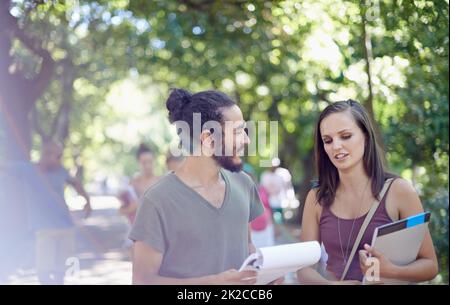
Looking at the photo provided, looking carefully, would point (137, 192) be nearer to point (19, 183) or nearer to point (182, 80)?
point (19, 183)

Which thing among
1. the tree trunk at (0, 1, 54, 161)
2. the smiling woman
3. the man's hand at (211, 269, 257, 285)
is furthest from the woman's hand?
the tree trunk at (0, 1, 54, 161)

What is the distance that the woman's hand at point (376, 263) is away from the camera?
2711mm

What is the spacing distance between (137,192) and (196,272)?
19.1ft

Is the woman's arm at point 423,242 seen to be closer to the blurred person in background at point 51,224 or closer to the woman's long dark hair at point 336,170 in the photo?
the woman's long dark hair at point 336,170

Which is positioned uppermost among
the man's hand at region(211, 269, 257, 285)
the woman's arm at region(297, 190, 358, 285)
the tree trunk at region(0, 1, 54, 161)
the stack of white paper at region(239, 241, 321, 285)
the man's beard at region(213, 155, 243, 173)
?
the tree trunk at region(0, 1, 54, 161)

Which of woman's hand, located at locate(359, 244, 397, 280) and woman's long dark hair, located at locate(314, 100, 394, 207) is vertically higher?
woman's long dark hair, located at locate(314, 100, 394, 207)

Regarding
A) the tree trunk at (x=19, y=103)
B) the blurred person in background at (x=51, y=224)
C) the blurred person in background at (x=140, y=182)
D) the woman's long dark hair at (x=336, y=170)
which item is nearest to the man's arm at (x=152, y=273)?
the woman's long dark hair at (x=336, y=170)

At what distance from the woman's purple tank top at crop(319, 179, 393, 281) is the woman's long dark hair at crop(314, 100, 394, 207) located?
2.5 inches

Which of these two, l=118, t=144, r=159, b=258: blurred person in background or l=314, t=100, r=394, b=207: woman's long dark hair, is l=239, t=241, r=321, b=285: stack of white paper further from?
l=118, t=144, r=159, b=258: blurred person in background

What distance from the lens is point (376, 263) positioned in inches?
107

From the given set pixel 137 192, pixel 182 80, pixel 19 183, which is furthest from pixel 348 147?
pixel 182 80

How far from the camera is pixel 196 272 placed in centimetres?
270

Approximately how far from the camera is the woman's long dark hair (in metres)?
2.97

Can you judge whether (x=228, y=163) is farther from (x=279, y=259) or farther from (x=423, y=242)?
(x=423, y=242)
